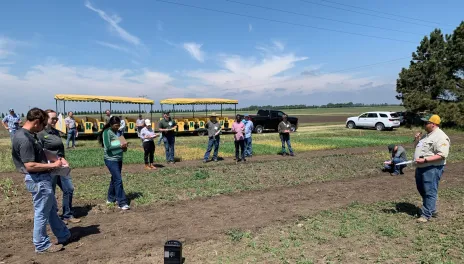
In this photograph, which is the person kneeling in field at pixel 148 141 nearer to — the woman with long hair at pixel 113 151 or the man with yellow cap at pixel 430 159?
the woman with long hair at pixel 113 151

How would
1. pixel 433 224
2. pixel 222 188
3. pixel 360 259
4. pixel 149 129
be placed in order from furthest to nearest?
1. pixel 149 129
2. pixel 222 188
3. pixel 433 224
4. pixel 360 259

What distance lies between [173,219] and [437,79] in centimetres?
2926

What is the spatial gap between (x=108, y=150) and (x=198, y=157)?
7.51 meters

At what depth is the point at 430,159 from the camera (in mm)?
5418

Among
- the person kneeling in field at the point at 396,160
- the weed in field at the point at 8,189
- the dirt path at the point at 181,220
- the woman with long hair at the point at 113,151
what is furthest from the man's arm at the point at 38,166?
the person kneeling in field at the point at 396,160

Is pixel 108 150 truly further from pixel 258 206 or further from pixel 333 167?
pixel 333 167

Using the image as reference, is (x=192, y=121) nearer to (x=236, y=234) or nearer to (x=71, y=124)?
(x=71, y=124)

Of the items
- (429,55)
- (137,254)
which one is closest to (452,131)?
(429,55)

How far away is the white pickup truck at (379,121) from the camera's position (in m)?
27.3

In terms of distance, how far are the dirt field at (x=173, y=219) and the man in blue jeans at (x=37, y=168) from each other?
33 cm

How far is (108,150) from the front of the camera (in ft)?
20.0

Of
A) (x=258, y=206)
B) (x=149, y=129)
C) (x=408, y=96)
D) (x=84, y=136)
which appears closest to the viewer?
(x=258, y=206)

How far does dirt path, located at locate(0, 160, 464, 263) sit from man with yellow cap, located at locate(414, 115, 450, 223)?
141cm

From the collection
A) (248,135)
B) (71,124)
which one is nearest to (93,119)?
(71,124)
